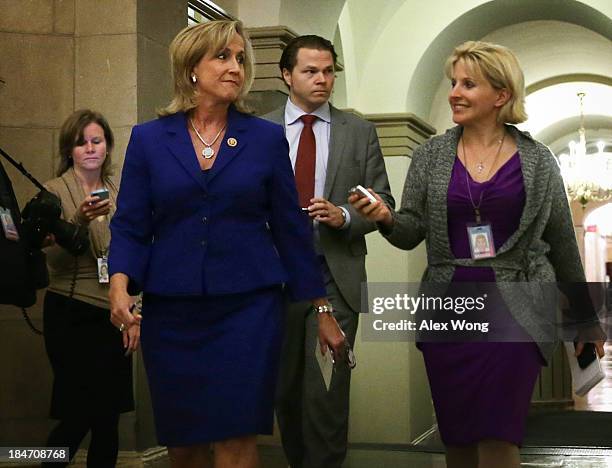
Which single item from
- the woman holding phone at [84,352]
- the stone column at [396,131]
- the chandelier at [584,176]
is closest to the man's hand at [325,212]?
the woman holding phone at [84,352]

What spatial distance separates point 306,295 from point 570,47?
12.4 metres

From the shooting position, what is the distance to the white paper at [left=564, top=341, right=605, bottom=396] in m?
4.21

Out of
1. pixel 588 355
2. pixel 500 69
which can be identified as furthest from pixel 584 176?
pixel 500 69

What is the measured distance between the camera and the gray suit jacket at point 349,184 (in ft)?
16.7

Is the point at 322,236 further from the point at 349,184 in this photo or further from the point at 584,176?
the point at 584,176

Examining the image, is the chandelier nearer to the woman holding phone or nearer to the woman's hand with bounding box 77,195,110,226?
the woman holding phone

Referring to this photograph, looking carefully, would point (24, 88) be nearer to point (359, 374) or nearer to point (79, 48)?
point (79, 48)

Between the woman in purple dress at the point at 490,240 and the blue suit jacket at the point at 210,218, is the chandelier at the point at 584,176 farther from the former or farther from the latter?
the blue suit jacket at the point at 210,218

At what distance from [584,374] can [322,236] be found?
1.34 metres

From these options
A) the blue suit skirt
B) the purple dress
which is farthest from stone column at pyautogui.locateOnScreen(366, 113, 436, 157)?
the blue suit skirt

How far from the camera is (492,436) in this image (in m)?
4.06

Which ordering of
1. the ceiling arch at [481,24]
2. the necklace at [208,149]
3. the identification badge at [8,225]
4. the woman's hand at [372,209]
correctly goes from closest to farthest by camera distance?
the necklace at [208,149], the woman's hand at [372,209], the identification badge at [8,225], the ceiling arch at [481,24]

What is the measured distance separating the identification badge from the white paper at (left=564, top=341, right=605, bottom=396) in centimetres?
204

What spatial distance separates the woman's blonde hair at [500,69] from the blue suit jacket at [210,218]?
2.79 ft
